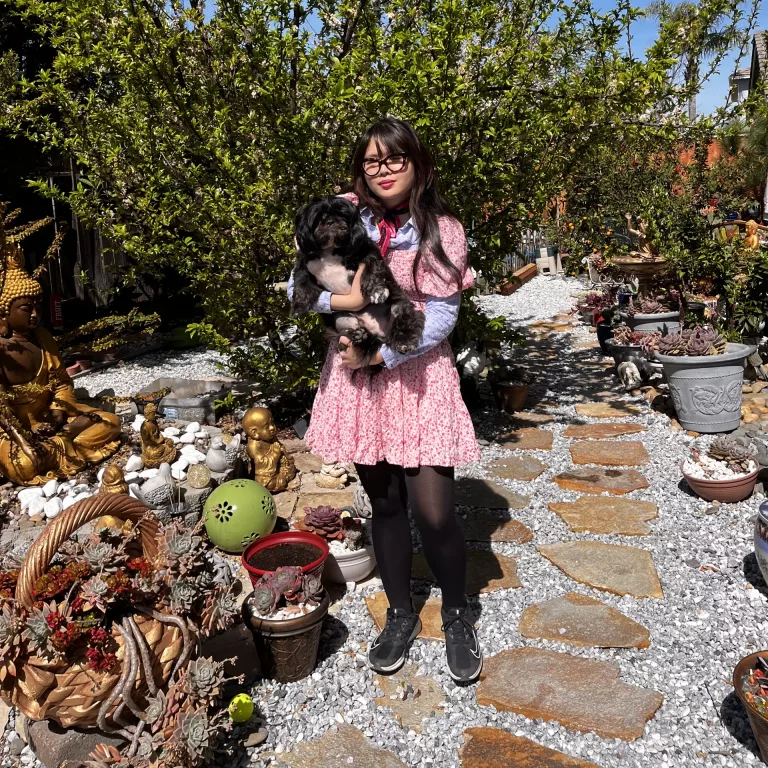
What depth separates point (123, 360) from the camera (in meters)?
7.96

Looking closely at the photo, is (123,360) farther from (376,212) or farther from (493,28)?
(376,212)

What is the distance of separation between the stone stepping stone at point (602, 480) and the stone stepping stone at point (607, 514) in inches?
5.5

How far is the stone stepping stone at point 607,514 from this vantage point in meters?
3.59

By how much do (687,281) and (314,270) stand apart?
4402 millimetres

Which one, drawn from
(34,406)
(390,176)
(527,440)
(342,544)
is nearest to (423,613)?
(342,544)

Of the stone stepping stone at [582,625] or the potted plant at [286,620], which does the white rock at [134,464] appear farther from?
the stone stepping stone at [582,625]

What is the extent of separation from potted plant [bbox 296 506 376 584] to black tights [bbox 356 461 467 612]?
531 mm

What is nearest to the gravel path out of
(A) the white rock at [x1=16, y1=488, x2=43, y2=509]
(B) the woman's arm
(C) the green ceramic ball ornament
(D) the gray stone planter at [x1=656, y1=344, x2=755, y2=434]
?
(C) the green ceramic ball ornament

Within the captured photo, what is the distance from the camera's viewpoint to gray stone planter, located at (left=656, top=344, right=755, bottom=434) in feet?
15.3

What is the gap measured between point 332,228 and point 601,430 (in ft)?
11.8

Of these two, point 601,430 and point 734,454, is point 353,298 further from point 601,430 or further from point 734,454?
point 601,430

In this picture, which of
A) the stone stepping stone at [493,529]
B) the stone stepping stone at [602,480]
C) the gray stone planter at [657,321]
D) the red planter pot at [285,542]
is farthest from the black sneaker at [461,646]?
the gray stone planter at [657,321]

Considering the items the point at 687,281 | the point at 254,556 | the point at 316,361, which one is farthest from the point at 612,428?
the point at 254,556

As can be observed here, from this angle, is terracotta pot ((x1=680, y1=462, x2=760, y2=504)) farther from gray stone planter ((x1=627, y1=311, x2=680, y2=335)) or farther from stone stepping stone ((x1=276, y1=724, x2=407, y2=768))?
gray stone planter ((x1=627, y1=311, x2=680, y2=335))
